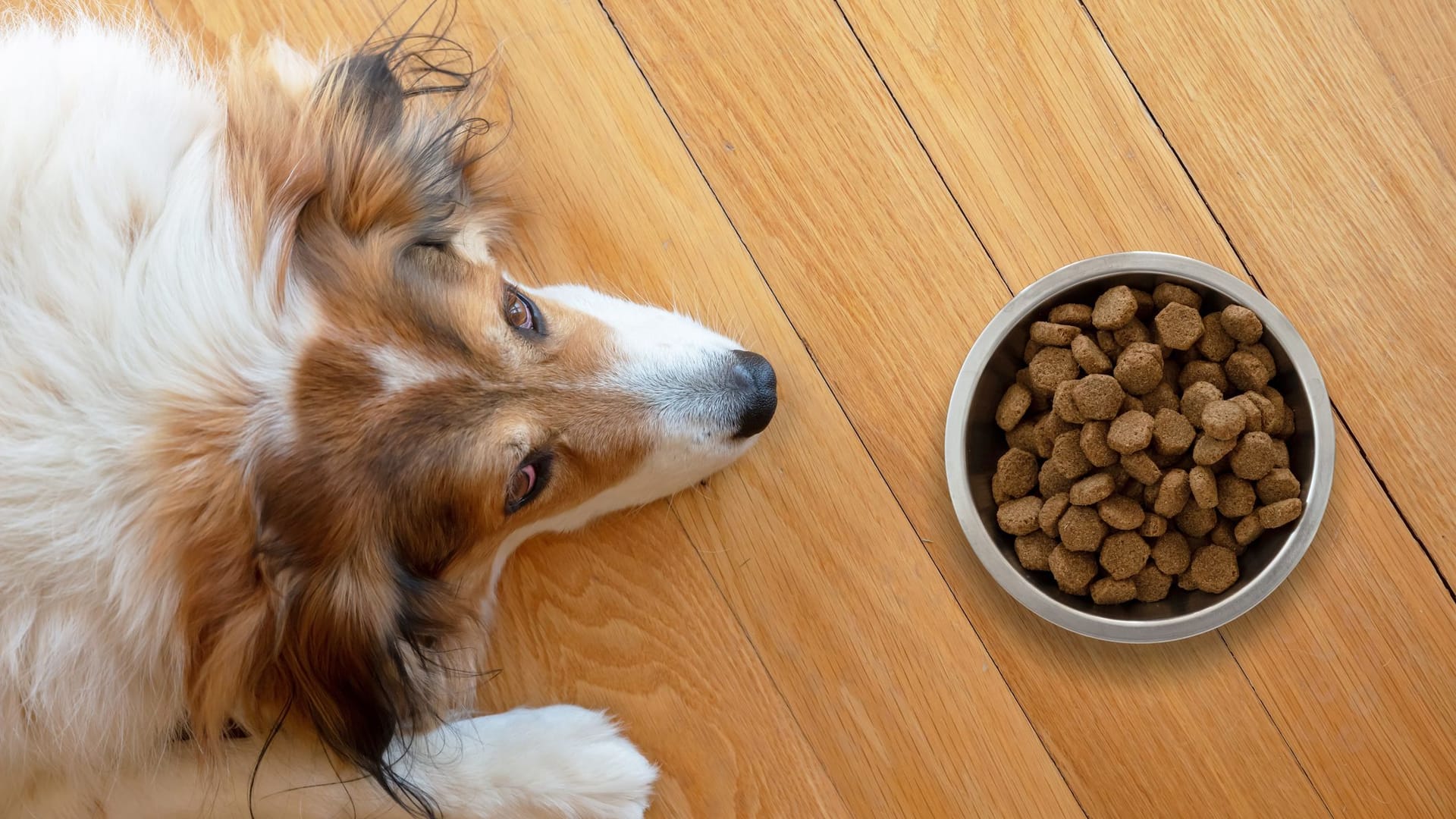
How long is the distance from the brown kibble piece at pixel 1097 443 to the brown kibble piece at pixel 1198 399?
0.38ft

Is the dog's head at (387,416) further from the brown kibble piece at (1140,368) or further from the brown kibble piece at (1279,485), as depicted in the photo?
the brown kibble piece at (1279,485)

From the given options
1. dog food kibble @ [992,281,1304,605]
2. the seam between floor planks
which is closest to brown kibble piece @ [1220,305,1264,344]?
dog food kibble @ [992,281,1304,605]

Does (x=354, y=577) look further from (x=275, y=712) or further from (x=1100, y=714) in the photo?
(x=1100, y=714)

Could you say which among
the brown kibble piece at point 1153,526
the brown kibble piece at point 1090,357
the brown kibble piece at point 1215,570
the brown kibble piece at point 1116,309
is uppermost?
the brown kibble piece at point 1116,309

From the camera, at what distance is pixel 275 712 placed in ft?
3.48

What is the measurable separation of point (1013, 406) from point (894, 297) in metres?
0.25

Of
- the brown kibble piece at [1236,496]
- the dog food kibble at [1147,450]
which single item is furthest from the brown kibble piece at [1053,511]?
the brown kibble piece at [1236,496]

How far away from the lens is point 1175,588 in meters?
1.39

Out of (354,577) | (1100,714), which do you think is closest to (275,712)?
(354,577)

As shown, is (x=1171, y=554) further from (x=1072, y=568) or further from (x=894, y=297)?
(x=894, y=297)

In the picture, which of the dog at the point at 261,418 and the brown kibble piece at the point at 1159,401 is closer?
the dog at the point at 261,418

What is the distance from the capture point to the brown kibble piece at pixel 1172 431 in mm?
1307

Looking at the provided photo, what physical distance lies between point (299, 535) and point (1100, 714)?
3.81 ft

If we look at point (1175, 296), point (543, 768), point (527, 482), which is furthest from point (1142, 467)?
point (543, 768)
